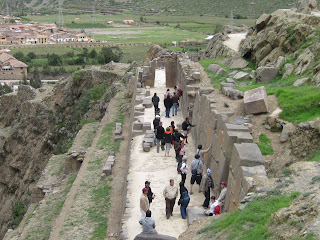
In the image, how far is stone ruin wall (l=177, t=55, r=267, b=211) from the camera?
1309 centimetres

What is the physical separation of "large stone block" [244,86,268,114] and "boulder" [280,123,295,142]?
65.7 inches

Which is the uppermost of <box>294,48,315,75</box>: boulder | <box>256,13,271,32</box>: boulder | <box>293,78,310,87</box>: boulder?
<box>256,13,271,32</box>: boulder

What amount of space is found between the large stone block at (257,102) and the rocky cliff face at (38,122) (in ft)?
68.0

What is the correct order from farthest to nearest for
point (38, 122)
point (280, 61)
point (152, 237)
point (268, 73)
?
point (38, 122) → point (280, 61) → point (268, 73) → point (152, 237)

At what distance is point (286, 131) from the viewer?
1552cm

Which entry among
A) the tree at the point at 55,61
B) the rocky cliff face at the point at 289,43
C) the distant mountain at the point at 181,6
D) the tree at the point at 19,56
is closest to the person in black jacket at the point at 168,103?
the rocky cliff face at the point at 289,43

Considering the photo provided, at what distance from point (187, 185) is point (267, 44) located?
11.8 metres

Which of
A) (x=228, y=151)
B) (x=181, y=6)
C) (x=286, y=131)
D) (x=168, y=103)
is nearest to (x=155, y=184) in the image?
(x=228, y=151)

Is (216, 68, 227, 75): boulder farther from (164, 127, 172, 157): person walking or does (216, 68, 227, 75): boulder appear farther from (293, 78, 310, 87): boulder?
(293, 78, 310, 87): boulder

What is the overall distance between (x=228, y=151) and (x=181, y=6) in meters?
135

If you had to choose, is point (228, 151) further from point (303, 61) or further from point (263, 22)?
point (263, 22)

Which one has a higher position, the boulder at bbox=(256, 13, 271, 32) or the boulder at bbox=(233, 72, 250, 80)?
the boulder at bbox=(256, 13, 271, 32)

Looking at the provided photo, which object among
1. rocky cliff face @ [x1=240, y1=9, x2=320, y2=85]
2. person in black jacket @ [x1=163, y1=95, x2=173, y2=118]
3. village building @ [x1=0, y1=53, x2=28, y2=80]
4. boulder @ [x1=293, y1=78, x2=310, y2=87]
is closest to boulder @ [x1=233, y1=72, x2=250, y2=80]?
rocky cliff face @ [x1=240, y1=9, x2=320, y2=85]

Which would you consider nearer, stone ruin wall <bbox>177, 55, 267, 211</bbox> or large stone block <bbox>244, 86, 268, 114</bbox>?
stone ruin wall <bbox>177, 55, 267, 211</bbox>
